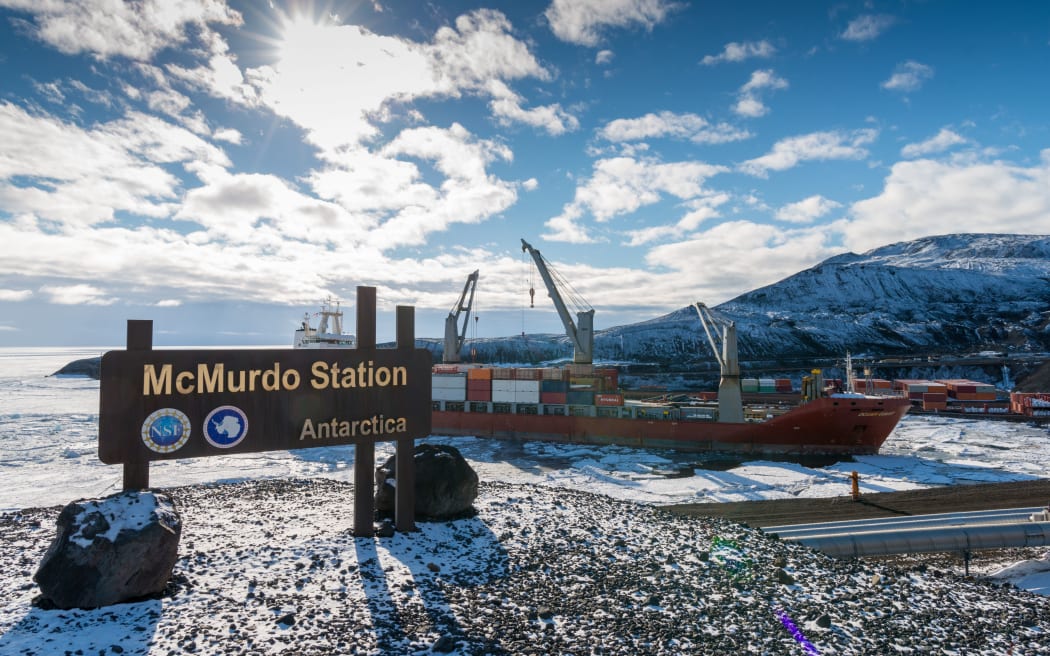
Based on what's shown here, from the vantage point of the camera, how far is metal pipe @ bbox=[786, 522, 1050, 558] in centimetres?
1455

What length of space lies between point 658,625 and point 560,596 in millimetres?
2010

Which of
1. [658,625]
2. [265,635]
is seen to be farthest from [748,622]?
[265,635]

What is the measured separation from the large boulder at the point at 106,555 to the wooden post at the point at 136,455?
737mm

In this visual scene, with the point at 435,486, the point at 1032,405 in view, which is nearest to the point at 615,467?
the point at 435,486

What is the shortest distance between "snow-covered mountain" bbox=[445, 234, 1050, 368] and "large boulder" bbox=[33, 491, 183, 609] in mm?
111115

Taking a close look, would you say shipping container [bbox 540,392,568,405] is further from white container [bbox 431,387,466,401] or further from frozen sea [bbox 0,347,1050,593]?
white container [bbox 431,387,466,401]

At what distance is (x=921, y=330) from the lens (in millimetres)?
140500

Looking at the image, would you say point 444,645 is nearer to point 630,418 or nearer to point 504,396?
point 630,418

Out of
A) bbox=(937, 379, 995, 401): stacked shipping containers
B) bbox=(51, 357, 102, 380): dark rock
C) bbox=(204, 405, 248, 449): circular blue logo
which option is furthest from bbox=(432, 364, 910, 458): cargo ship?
bbox=(51, 357, 102, 380): dark rock

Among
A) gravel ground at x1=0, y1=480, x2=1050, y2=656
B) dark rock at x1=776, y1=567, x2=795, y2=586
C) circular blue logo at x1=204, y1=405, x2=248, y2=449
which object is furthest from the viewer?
dark rock at x1=776, y1=567, x2=795, y2=586

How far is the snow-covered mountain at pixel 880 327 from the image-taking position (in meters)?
132

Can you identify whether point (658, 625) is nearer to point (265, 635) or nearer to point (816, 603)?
point (816, 603)

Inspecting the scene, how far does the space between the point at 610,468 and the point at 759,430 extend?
44.7 feet

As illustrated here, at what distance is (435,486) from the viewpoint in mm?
14328
